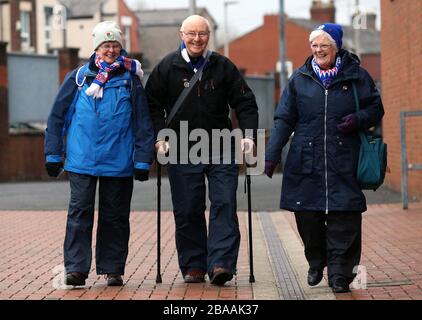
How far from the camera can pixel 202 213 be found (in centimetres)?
796

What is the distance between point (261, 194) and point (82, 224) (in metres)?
10.3

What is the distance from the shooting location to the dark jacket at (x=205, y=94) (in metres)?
7.85

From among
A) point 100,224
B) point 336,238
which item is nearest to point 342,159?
point 336,238

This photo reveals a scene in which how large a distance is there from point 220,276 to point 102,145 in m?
1.22

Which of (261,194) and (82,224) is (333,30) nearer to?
(82,224)

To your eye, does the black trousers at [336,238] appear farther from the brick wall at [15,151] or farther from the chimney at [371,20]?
the chimney at [371,20]

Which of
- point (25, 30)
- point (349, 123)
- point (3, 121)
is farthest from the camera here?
point (25, 30)

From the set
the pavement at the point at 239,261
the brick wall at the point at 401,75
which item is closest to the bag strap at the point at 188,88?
the pavement at the point at 239,261

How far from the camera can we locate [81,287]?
304 inches

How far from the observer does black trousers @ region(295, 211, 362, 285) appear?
7.40 m

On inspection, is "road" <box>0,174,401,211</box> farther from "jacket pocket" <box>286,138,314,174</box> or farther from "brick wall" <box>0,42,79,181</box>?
"jacket pocket" <box>286,138,314,174</box>

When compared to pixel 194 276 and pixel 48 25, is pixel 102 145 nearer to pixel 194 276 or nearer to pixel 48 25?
pixel 194 276

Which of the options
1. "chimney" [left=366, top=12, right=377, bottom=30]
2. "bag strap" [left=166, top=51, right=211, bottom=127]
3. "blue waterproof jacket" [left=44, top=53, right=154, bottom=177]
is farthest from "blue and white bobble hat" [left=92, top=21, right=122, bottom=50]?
"chimney" [left=366, top=12, right=377, bottom=30]
